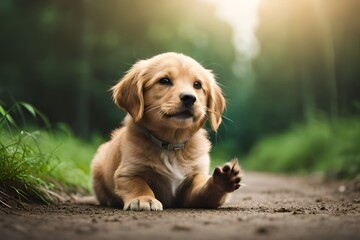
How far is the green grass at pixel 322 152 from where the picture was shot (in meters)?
8.36

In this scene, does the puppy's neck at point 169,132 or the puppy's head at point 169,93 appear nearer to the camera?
the puppy's head at point 169,93

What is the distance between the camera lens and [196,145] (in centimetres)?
414

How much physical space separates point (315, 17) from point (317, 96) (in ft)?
16.8

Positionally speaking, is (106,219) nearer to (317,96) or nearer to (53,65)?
(53,65)

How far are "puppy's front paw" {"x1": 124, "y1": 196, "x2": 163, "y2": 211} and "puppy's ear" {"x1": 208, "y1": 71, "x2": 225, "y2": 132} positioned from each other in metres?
1.02

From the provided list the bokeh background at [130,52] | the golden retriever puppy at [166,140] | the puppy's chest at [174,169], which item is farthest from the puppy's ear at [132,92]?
the bokeh background at [130,52]

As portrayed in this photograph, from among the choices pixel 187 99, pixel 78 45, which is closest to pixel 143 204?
pixel 187 99

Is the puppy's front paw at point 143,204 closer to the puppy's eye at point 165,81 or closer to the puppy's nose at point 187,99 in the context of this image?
the puppy's nose at point 187,99

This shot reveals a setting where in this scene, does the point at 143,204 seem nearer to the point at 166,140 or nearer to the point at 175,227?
the point at 166,140

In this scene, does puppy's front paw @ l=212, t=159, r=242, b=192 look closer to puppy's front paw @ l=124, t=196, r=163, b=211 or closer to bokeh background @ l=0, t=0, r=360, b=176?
puppy's front paw @ l=124, t=196, r=163, b=211

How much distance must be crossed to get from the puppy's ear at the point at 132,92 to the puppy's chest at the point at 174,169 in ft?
1.21

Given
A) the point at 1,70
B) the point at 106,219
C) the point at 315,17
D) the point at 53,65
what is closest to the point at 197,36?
the point at 315,17

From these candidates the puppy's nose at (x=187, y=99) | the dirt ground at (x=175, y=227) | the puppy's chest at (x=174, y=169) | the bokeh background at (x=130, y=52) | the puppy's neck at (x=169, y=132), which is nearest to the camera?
the dirt ground at (x=175, y=227)

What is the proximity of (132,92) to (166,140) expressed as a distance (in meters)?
0.47
